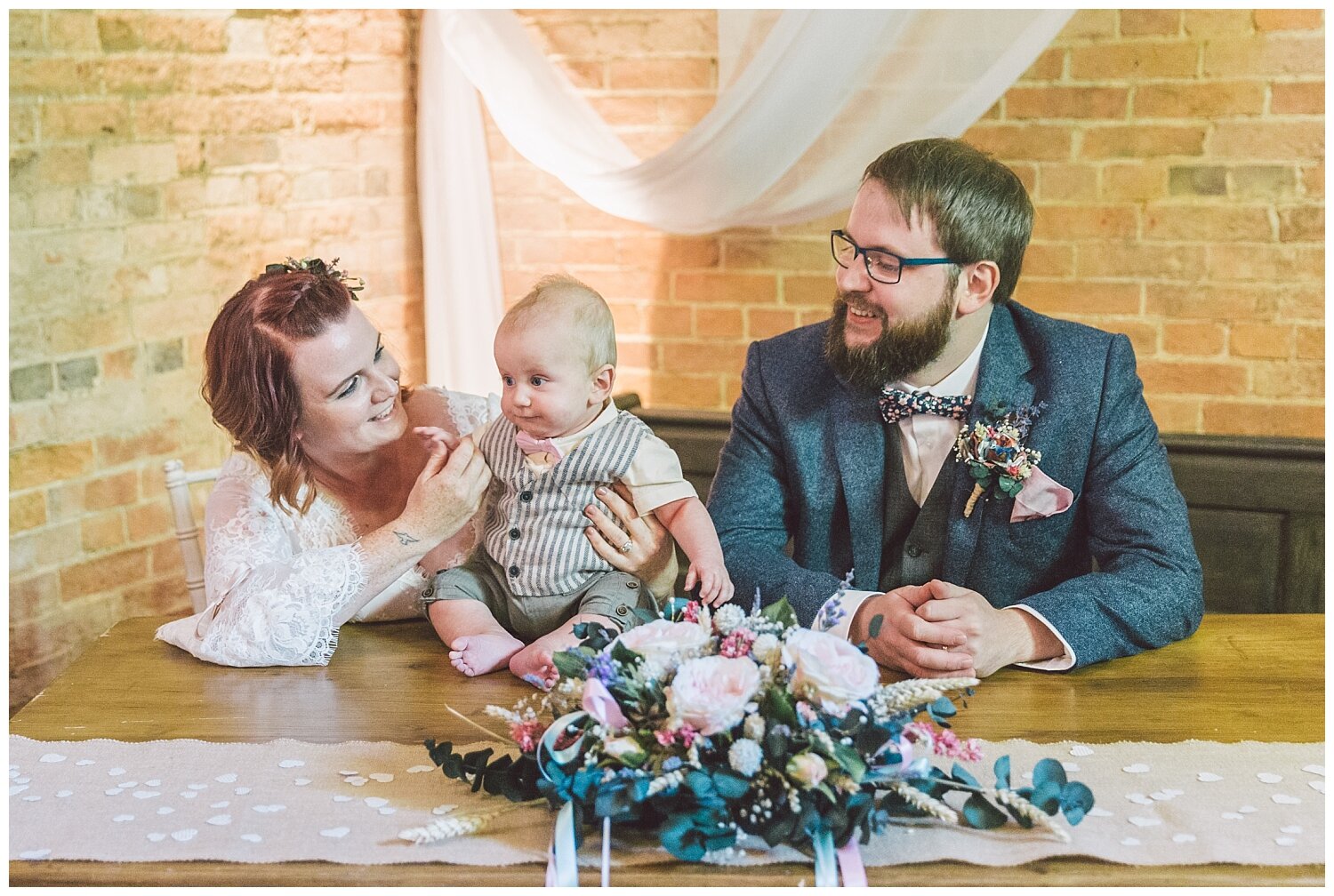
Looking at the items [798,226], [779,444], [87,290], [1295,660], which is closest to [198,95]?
[87,290]

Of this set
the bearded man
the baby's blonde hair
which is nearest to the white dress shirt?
the bearded man

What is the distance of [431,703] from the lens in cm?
190

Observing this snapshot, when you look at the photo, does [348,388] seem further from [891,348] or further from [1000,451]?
[1000,451]

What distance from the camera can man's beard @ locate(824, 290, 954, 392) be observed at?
2.28 metres

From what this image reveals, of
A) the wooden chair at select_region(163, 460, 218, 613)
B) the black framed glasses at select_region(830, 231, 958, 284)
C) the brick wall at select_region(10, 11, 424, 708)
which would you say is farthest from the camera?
the brick wall at select_region(10, 11, 424, 708)

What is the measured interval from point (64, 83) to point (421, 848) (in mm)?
2391

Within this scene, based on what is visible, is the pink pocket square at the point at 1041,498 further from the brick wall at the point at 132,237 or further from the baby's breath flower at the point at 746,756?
the brick wall at the point at 132,237

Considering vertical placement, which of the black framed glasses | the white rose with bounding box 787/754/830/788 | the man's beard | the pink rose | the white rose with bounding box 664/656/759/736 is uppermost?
the black framed glasses

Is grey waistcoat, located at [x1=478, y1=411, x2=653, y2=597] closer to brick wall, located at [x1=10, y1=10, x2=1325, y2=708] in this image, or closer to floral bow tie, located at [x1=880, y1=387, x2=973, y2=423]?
floral bow tie, located at [x1=880, y1=387, x2=973, y2=423]

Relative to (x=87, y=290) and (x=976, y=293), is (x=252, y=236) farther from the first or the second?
(x=976, y=293)

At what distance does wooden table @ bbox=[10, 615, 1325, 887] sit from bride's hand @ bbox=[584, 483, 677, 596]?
10.1 inches

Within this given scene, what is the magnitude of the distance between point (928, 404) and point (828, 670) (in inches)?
40.0

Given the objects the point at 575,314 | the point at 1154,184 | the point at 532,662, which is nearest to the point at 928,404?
the point at 575,314

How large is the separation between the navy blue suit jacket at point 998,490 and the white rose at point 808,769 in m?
0.76
